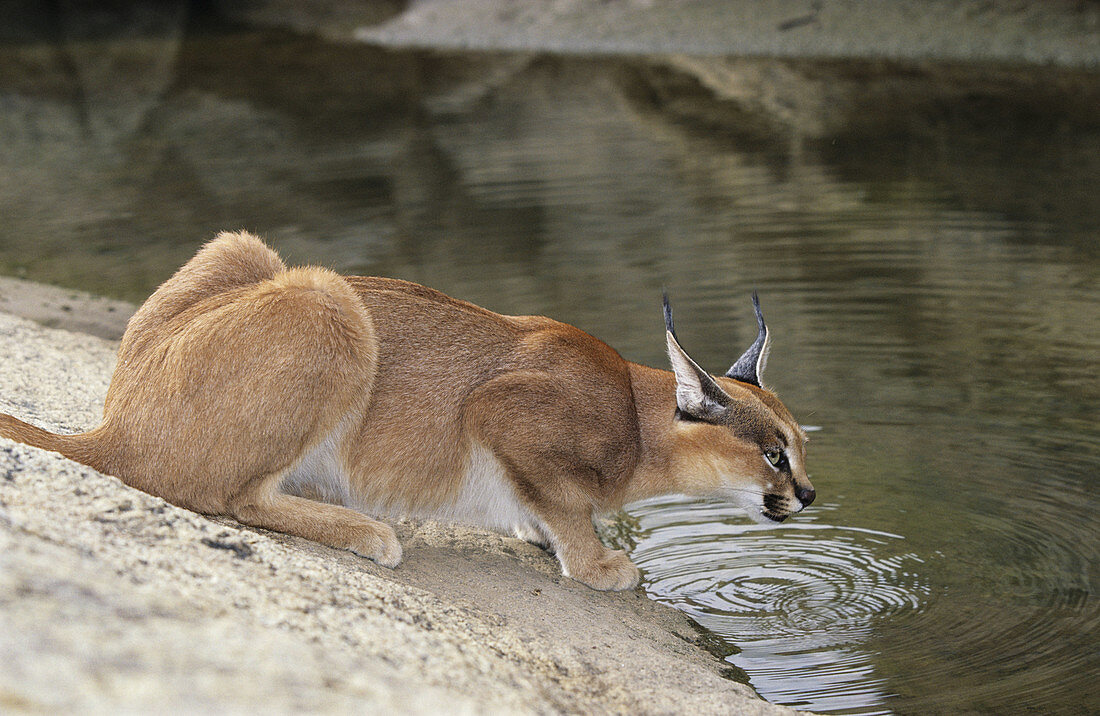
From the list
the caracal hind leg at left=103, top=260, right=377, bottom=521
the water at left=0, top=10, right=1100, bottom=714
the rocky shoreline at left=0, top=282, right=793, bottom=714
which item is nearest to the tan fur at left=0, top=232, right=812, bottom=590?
the caracal hind leg at left=103, top=260, right=377, bottom=521

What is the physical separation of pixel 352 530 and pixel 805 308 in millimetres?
4747

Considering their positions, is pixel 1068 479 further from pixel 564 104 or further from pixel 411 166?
pixel 564 104

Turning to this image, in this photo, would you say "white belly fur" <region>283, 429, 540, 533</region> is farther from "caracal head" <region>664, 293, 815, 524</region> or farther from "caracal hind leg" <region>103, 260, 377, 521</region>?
"caracal head" <region>664, 293, 815, 524</region>

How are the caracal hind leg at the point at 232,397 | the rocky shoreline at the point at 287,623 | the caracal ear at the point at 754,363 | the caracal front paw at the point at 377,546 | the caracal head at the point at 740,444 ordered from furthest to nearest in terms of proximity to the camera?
1. the caracal ear at the point at 754,363
2. the caracal head at the point at 740,444
3. the caracal front paw at the point at 377,546
4. the caracal hind leg at the point at 232,397
5. the rocky shoreline at the point at 287,623

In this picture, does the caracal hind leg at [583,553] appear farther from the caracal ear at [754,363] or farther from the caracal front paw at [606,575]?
the caracal ear at [754,363]

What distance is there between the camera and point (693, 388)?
4.56 m

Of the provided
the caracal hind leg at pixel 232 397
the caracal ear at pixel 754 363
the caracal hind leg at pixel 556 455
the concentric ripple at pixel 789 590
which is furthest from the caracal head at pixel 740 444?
the caracal hind leg at pixel 232 397

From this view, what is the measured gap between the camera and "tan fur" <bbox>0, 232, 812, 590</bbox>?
13.1 feet

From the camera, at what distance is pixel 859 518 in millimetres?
5461

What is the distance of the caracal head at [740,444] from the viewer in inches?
181

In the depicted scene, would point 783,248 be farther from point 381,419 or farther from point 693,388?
point 381,419

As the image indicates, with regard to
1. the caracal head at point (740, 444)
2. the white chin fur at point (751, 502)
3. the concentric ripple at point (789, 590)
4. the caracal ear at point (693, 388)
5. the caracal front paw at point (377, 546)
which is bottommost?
the concentric ripple at point (789, 590)

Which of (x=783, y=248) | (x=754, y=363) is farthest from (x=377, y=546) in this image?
(x=783, y=248)

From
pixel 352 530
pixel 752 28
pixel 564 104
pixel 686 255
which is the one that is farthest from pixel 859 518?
pixel 752 28
